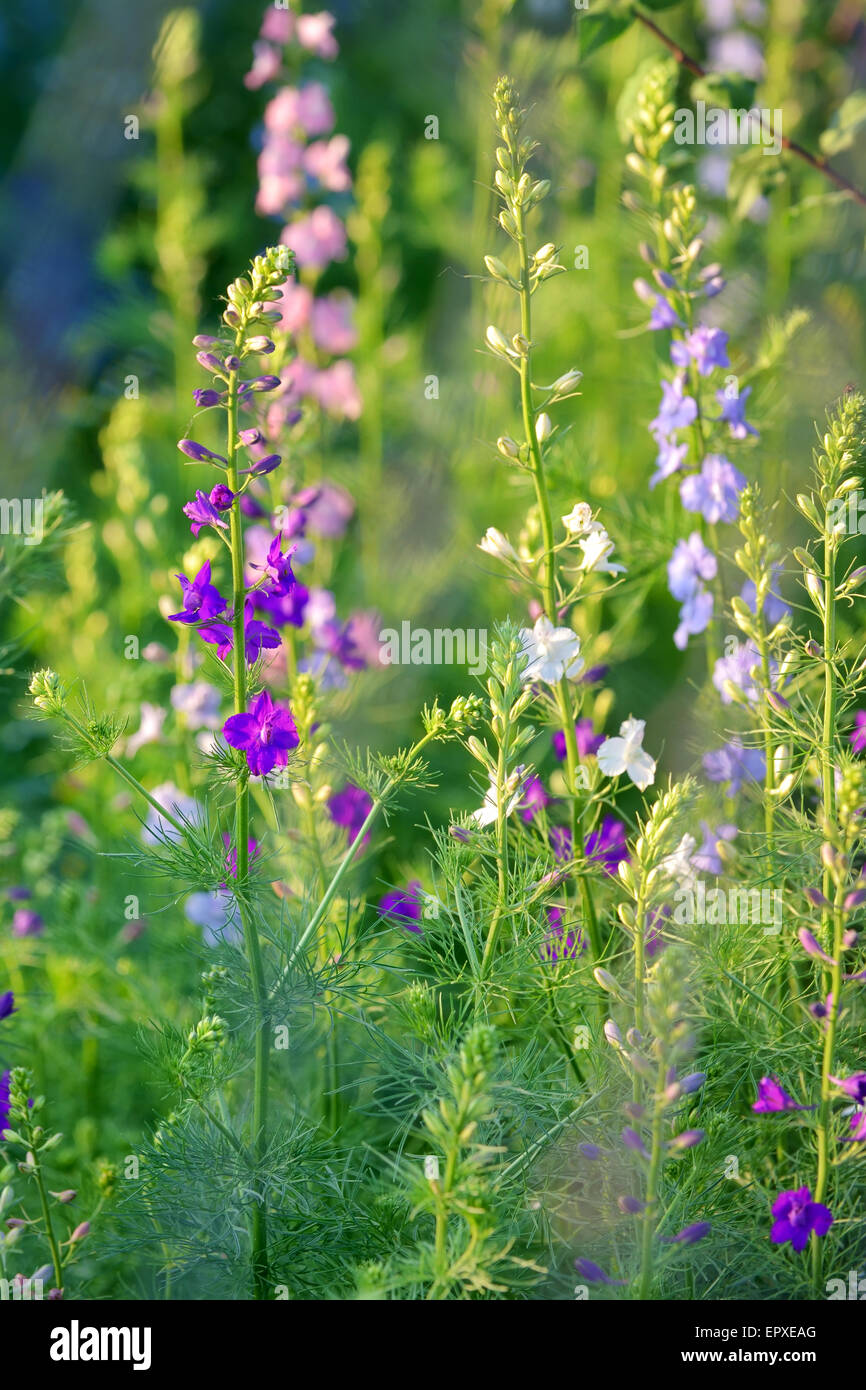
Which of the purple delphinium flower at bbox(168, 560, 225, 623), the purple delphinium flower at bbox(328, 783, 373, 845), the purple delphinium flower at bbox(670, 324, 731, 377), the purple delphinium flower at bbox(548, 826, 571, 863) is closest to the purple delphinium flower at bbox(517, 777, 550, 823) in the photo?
the purple delphinium flower at bbox(548, 826, 571, 863)

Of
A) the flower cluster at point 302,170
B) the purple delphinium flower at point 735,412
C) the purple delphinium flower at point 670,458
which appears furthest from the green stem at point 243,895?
the flower cluster at point 302,170

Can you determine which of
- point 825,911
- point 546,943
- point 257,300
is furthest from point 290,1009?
point 257,300

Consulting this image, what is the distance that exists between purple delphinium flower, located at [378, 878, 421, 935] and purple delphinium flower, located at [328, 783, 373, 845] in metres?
0.12

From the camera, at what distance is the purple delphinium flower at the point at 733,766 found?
5.94ft

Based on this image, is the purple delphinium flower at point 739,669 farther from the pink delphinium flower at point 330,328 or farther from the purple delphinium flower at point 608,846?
the pink delphinium flower at point 330,328

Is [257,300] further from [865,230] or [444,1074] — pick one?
[865,230]

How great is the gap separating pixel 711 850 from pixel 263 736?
0.68 m

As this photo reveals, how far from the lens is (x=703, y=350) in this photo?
1809 millimetres

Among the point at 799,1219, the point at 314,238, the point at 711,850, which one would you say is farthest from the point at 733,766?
the point at 314,238

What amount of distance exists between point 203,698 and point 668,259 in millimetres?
1040

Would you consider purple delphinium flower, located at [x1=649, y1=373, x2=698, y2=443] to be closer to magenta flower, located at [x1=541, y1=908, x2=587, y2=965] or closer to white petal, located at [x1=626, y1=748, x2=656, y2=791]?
white petal, located at [x1=626, y1=748, x2=656, y2=791]

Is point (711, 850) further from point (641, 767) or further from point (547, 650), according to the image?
point (547, 650)

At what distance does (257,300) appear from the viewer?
1.39 m

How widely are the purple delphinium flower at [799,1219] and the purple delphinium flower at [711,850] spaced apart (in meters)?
0.41
